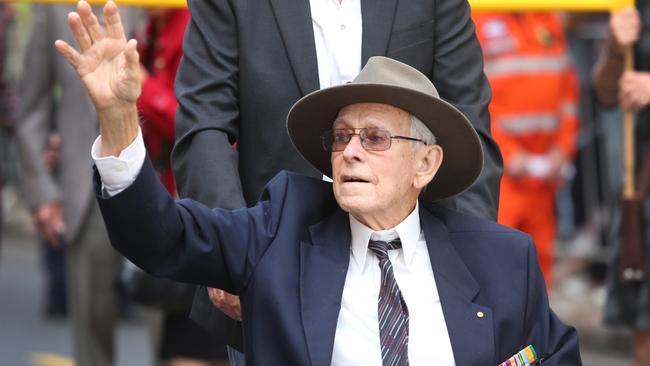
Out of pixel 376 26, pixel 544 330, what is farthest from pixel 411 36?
pixel 544 330

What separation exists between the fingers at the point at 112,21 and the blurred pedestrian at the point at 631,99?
366cm

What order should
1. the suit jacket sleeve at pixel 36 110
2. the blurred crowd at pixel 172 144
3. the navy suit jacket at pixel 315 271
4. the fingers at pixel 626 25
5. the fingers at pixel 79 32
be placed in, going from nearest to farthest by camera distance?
the fingers at pixel 79 32
the navy suit jacket at pixel 315 271
the fingers at pixel 626 25
the blurred crowd at pixel 172 144
the suit jacket sleeve at pixel 36 110

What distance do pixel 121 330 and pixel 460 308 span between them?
25.1ft

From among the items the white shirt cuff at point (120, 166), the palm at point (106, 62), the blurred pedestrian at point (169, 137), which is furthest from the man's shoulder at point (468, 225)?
the blurred pedestrian at point (169, 137)

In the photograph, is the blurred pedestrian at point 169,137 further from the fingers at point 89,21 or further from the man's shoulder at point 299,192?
the fingers at point 89,21

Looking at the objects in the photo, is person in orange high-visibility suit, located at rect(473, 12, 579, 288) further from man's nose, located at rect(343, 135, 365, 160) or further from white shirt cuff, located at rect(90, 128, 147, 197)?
white shirt cuff, located at rect(90, 128, 147, 197)

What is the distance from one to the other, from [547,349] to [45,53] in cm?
484

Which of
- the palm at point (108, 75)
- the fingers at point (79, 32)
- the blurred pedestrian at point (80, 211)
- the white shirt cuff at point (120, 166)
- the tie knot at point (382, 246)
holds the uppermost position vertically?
the fingers at point (79, 32)

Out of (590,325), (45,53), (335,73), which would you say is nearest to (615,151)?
(590,325)

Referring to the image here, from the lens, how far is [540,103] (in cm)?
1009

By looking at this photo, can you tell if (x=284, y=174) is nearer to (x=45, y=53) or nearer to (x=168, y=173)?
(x=168, y=173)

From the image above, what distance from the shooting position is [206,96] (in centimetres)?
566

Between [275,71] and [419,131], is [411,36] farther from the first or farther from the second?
[419,131]

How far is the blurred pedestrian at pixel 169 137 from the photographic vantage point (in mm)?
8227
